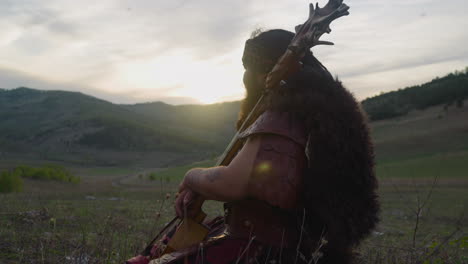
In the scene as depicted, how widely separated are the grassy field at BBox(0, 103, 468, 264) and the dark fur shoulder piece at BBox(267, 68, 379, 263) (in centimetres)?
44

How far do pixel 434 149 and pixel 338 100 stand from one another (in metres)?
41.9

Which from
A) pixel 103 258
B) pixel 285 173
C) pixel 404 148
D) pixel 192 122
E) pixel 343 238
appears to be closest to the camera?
pixel 285 173

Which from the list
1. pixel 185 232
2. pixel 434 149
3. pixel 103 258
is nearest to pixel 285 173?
pixel 185 232

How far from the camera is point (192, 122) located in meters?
163

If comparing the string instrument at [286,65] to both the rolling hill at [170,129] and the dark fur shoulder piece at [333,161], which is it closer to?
the dark fur shoulder piece at [333,161]

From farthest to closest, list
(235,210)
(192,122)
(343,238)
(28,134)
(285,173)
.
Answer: (192,122) < (28,134) < (235,210) < (343,238) < (285,173)

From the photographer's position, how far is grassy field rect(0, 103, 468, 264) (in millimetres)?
3556

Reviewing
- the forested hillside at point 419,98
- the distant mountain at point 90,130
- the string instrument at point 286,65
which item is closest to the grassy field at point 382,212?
the string instrument at point 286,65

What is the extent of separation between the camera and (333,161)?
1.96 meters

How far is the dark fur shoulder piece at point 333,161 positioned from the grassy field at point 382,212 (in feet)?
1.44

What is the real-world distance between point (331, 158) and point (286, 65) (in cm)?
55

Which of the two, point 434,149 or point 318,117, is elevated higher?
point 318,117

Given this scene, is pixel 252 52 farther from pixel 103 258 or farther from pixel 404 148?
pixel 404 148

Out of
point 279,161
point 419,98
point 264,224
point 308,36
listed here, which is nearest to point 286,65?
point 308,36
